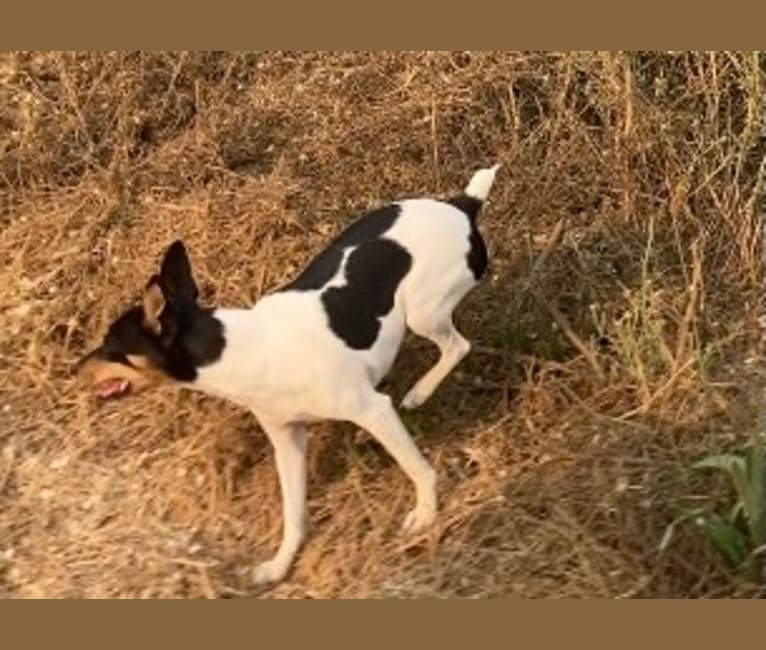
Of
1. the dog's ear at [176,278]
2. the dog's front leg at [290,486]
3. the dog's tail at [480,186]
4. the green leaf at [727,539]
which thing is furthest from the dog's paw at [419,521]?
the dog's tail at [480,186]

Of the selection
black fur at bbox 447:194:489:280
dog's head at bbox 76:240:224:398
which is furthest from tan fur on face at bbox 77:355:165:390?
black fur at bbox 447:194:489:280

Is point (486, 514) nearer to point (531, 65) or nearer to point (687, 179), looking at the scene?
point (687, 179)

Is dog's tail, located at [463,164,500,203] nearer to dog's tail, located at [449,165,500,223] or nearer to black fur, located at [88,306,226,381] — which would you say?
dog's tail, located at [449,165,500,223]

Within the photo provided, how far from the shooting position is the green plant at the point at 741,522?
14.7 feet

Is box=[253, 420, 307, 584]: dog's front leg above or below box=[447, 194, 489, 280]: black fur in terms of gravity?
below

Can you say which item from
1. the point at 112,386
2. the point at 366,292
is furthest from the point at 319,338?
the point at 112,386

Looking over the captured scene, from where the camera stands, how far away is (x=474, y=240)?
5242 mm

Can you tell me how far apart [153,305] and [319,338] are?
22.9 inches

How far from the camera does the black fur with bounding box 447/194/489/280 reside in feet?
17.1

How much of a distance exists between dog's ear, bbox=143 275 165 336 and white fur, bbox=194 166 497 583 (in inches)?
9.2

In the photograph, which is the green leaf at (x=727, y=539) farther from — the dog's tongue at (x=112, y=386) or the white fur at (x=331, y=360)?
the dog's tongue at (x=112, y=386)

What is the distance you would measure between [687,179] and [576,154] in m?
0.57

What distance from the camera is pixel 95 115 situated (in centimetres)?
727

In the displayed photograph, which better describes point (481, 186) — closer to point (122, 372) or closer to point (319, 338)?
point (319, 338)
